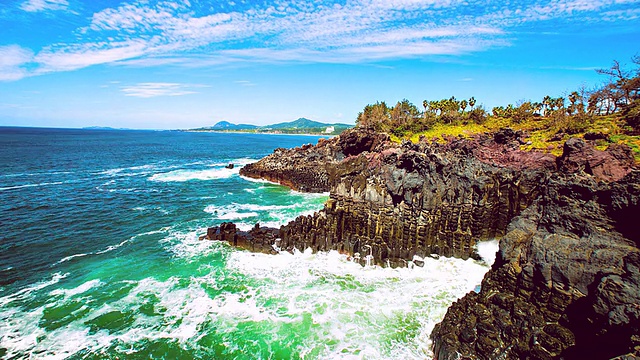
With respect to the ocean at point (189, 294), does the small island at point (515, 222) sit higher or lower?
higher

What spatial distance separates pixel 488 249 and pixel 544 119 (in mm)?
46388

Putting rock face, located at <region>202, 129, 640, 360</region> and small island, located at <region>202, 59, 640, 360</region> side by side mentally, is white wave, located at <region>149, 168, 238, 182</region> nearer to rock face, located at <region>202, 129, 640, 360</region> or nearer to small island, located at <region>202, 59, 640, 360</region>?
small island, located at <region>202, 59, 640, 360</region>

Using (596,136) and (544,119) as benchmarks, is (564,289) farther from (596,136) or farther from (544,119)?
(544,119)

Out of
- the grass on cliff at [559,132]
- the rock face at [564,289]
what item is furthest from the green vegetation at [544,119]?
the rock face at [564,289]

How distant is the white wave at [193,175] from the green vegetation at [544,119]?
4104 cm

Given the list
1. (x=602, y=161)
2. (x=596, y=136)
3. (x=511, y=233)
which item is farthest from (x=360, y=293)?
(x=596, y=136)

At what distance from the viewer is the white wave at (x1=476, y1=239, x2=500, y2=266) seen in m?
27.8

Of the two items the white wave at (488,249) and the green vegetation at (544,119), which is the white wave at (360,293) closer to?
the white wave at (488,249)

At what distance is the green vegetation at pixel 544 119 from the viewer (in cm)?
3967

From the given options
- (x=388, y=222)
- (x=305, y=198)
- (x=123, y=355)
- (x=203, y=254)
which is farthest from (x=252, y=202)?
(x=123, y=355)

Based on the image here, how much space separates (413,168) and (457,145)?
2009 cm

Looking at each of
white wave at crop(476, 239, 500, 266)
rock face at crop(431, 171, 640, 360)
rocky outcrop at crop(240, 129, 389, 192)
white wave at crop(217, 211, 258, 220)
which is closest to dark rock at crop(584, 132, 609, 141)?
white wave at crop(476, 239, 500, 266)

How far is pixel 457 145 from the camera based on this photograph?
162 feet

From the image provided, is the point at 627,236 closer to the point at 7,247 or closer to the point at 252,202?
the point at 252,202
